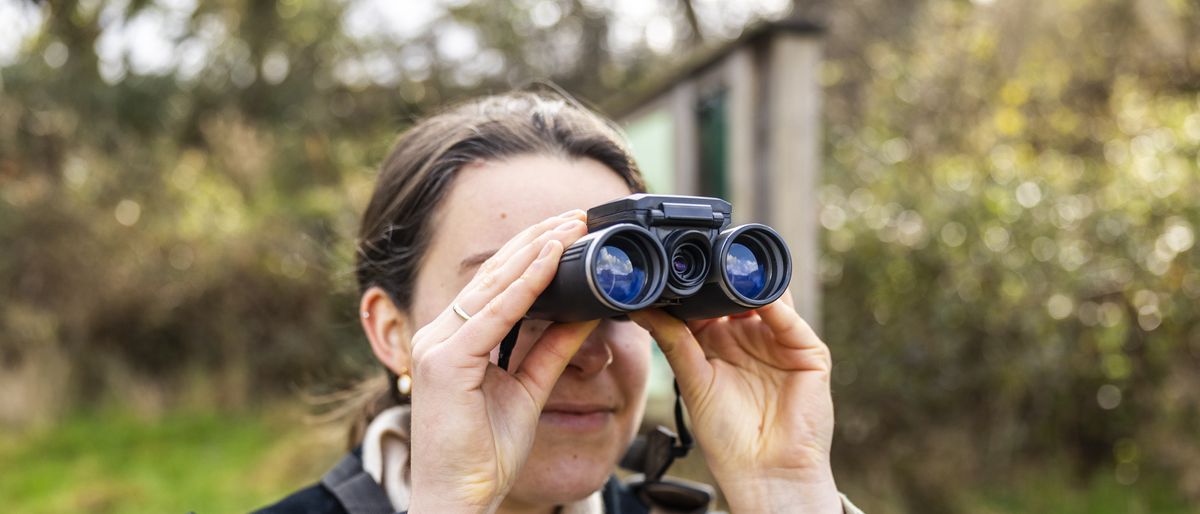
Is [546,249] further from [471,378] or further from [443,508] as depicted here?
[443,508]

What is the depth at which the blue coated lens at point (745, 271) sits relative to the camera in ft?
5.98

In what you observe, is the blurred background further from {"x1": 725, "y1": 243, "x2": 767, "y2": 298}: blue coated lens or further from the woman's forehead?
{"x1": 725, "y1": 243, "x2": 767, "y2": 298}: blue coated lens

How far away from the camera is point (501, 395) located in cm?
186

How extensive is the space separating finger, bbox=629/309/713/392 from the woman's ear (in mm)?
536

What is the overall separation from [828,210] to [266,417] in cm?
438

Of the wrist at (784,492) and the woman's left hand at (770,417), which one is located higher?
the woman's left hand at (770,417)

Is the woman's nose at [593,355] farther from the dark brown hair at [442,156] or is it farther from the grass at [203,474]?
the grass at [203,474]

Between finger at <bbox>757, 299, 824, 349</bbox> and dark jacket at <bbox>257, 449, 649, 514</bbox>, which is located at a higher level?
finger at <bbox>757, 299, 824, 349</bbox>

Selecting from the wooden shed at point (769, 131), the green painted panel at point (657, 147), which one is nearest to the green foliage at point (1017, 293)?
the green painted panel at point (657, 147)

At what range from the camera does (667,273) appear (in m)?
1.73

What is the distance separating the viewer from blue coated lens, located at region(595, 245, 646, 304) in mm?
1678

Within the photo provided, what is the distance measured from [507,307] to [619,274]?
199 millimetres

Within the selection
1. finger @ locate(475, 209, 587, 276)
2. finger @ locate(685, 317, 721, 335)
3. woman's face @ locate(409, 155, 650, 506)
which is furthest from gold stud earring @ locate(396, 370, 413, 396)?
finger @ locate(685, 317, 721, 335)

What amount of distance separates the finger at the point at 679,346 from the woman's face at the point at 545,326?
0.09 metres
